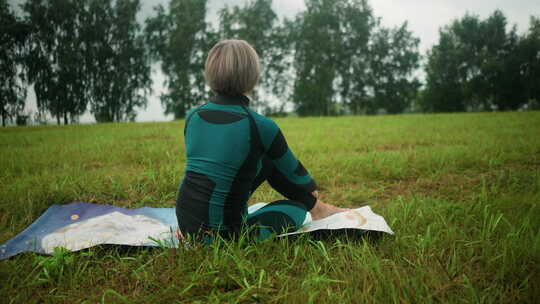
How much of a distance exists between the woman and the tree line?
29084mm

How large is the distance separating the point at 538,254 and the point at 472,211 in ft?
3.30

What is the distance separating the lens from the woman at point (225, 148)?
1.99 m

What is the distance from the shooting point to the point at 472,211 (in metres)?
2.85

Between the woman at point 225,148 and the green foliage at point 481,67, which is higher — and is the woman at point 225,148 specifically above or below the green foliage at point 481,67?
below

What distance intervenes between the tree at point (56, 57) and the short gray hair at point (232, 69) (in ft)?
108

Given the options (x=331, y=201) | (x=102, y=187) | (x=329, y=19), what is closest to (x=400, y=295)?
(x=331, y=201)

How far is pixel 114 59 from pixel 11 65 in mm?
8009

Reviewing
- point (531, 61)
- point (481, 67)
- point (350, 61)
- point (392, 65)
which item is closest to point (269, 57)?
point (350, 61)

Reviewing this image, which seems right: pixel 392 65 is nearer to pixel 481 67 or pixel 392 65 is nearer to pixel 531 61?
pixel 481 67

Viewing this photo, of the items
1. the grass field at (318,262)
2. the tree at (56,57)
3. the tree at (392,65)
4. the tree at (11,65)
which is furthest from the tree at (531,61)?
the tree at (11,65)

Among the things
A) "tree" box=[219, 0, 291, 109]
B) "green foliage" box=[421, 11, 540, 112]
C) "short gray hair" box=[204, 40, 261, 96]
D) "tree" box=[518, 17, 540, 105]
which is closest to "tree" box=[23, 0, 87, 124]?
"tree" box=[219, 0, 291, 109]

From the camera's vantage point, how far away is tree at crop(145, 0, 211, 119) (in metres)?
33.5

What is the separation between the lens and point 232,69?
6.69 feet

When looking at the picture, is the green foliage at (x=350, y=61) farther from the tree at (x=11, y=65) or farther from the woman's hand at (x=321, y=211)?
the woman's hand at (x=321, y=211)
